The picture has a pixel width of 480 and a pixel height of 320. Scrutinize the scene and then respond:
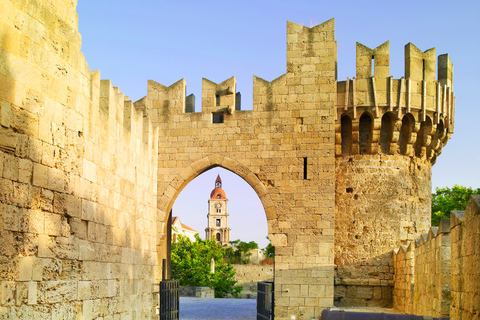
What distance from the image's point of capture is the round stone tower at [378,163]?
11.2 metres

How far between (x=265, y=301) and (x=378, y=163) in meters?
3.61

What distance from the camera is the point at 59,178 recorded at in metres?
6.76

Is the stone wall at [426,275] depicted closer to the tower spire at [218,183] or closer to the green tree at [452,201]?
the green tree at [452,201]

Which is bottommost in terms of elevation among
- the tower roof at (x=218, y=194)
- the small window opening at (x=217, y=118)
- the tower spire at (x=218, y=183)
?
the tower roof at (x=218, y=194)

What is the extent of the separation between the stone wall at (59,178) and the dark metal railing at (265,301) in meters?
2.53

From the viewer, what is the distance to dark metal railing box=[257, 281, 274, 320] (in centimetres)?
1073

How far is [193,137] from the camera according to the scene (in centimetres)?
1162

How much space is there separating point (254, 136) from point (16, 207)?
617cm

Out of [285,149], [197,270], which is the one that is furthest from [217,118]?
[197,270]

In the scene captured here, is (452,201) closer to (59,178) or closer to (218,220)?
(59,178)

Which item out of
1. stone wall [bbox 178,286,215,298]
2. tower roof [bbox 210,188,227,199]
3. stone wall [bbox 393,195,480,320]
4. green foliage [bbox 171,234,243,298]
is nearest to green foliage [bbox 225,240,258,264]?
tower roof [bbox 210,188,227,199]

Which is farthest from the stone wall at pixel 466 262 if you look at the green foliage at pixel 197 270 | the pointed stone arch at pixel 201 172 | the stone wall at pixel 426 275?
the green foliage at pixel 197 270

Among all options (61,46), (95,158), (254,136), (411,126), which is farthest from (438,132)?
(61,46)

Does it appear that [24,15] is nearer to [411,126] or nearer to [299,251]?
[299,251]
